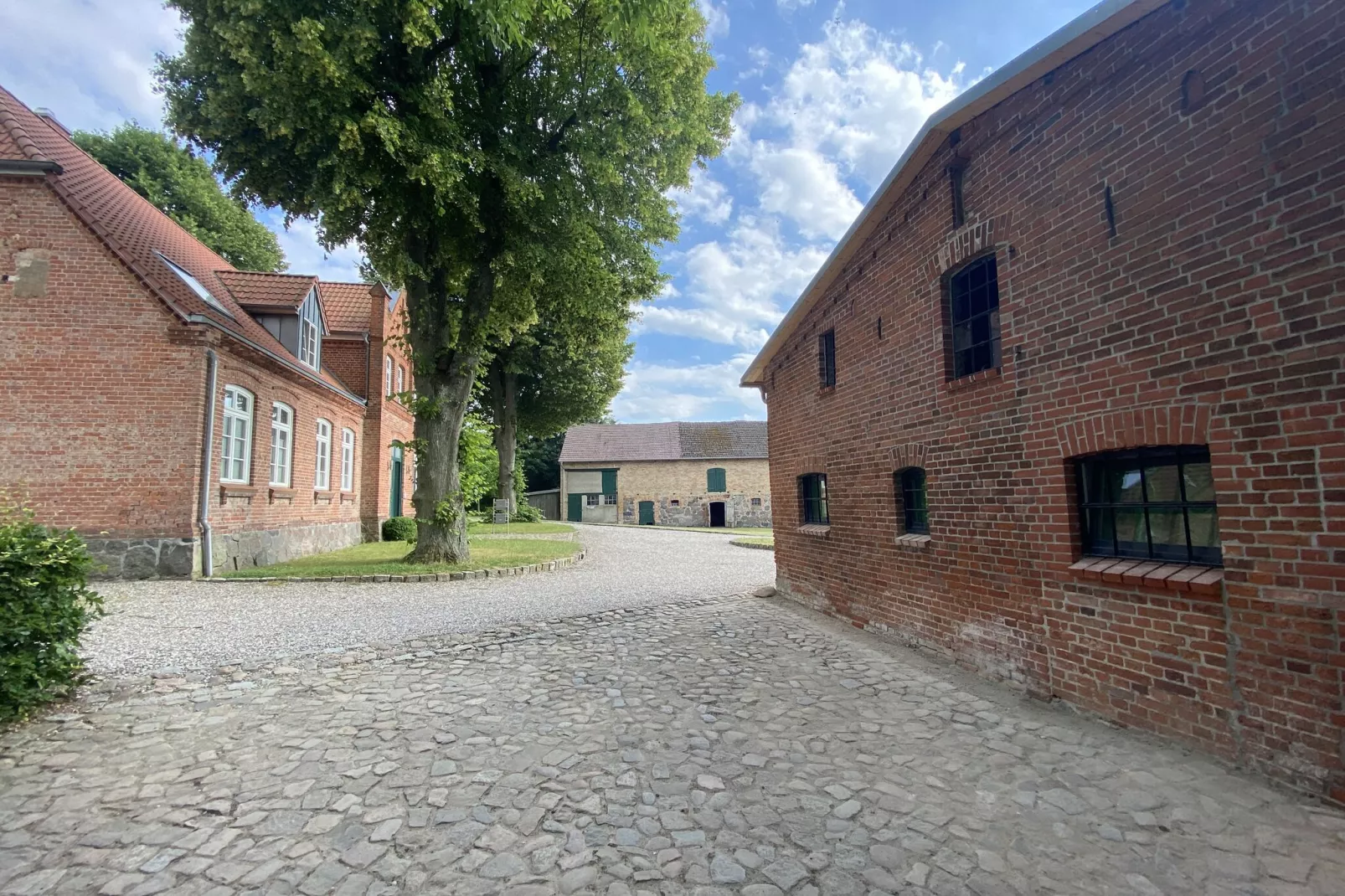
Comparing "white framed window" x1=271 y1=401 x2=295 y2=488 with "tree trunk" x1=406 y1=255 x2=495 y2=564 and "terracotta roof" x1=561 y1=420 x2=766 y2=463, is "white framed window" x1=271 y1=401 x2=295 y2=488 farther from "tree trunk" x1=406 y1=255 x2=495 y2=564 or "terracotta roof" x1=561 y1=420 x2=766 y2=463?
"terracotta roof" x1=561 y1=420 x2=766 y2=463

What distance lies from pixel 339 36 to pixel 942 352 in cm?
999

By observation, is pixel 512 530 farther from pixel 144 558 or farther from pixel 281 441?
pixel 144 558

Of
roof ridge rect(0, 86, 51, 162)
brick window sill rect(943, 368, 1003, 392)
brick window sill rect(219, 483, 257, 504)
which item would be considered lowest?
brick window sill rect(219, 483, 257, 504)

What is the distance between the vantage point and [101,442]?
34.4 ft

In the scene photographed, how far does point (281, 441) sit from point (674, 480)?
2856cm

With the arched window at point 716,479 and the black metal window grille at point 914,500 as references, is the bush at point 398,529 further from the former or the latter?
the arched window at point 716,479

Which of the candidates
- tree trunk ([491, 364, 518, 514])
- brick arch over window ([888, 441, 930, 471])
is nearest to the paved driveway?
brick arch over window ([888, 441, 930, 471])

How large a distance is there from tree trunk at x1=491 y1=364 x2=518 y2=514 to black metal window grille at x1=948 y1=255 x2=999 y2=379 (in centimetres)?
2553

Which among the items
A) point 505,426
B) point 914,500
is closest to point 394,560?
point 914,500

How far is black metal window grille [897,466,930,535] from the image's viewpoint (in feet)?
21.8

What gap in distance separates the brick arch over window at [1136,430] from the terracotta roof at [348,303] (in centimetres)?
1915

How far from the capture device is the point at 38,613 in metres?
4.07

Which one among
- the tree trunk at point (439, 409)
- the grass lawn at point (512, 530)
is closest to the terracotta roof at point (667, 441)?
the grass lawn at point (512, 530)

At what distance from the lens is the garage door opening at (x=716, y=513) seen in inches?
1615
